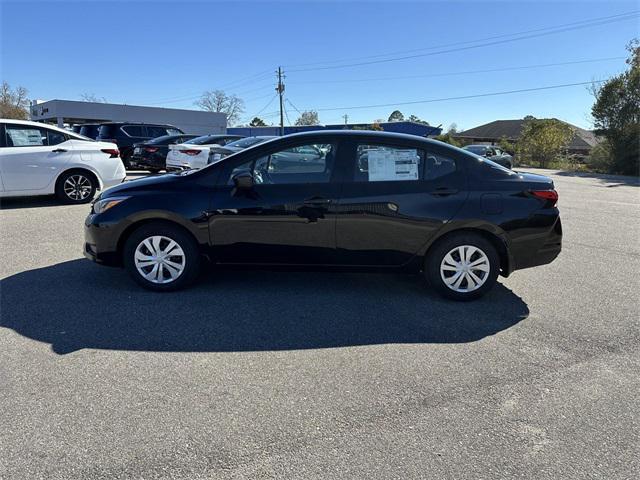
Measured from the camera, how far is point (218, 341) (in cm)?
351

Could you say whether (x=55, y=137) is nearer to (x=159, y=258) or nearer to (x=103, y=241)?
(x=103, y=241)

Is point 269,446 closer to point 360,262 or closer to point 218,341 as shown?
point 218,341

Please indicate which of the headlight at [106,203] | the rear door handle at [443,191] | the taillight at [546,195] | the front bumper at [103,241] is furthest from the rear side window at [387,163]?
the front bumper at [103,241]

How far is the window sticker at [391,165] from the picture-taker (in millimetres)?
4430

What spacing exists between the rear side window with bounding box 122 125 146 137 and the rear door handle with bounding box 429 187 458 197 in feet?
50.1

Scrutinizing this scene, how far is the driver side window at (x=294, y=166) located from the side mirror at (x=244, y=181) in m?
0.10

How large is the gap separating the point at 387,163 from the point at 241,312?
6.59 ft

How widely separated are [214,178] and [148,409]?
93.3 inches

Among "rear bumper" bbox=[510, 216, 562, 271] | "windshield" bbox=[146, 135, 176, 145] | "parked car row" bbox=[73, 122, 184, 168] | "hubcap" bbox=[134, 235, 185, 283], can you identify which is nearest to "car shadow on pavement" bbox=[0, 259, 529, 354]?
"hubcap" bbox=[134, 235, 185, 283]

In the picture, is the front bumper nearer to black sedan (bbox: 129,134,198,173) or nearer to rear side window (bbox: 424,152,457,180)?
rear side window (bbox: 424,152,457,180)

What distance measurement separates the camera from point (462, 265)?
443cm

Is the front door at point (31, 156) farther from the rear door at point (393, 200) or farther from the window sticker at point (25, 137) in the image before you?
the rear door at point (393, 200)

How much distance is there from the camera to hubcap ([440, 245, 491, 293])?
443cm

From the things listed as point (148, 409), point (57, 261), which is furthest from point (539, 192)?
point (57, 261)
